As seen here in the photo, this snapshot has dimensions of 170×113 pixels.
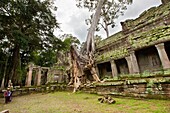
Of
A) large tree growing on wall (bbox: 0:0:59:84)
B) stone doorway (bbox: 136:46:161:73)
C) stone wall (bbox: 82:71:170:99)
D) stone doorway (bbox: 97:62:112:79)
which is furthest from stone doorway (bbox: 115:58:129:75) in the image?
large tree growing on wall (bbox: 0:0:59:84)

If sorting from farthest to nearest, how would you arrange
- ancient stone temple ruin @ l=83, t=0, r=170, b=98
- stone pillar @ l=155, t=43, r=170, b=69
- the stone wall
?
stone pillar @ l=155, t=43, r=170, b=69 < ancient stone temple ruin @ l=83, t=0, r=170, b=98 < the stone wall

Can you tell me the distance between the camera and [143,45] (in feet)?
31.1

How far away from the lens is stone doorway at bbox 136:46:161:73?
10047mm

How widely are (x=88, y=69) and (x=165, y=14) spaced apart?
7.18 m

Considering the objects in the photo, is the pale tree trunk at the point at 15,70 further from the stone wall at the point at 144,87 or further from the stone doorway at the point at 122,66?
the stone doorway at the point at 122,66

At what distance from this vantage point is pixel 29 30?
46.9 ft

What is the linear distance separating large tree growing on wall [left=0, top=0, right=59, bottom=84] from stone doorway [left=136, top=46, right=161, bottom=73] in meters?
9.83

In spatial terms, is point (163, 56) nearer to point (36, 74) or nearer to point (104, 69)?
point (104, 69)

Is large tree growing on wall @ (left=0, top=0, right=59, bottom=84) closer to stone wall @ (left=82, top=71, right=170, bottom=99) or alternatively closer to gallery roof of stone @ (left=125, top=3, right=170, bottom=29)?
gallery roof of stone @ (left=125, top=3, right=170, bottom=29)

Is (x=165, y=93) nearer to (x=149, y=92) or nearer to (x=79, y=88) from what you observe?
(x=149, y=92)

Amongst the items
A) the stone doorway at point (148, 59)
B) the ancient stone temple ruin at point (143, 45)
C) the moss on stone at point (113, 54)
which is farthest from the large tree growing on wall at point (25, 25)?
the stone doorway at point (148, 59)

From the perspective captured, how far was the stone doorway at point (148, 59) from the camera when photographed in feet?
33.0

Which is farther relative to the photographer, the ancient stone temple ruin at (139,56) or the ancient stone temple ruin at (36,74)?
the ancient stone temple ruin at (36,74)

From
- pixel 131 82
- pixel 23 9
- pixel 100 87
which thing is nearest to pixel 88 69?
pixel 100 87
